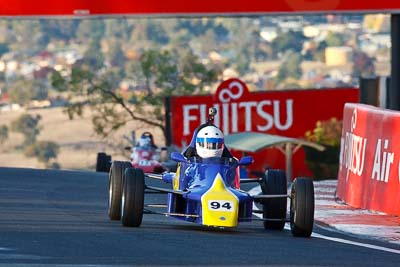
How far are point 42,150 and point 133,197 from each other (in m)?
121

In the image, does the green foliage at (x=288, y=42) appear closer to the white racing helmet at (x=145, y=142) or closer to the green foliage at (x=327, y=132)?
the green foliage at (x=327, y=132)

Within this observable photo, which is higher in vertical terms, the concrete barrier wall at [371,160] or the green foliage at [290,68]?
the green foliage at [290,68]

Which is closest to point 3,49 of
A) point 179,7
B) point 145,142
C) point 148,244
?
point 145,142

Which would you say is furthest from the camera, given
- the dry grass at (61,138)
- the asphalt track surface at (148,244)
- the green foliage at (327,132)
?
the dry grass at (61,138)

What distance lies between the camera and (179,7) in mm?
32719

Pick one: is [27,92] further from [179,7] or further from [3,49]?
[179,7]

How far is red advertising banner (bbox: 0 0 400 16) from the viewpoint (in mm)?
32594

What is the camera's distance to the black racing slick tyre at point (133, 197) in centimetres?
1625

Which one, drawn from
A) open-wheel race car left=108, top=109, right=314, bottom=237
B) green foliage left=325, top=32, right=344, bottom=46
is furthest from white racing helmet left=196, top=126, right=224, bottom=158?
green foliage left=325, top=32, right=344, bottom=46

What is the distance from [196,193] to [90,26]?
176 m

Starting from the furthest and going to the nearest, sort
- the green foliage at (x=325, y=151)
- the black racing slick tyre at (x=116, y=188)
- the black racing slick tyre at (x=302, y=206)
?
the green foliage at (x=325, y=151)
the black racing slick tyre at (x=116, y=188)
the black racing slick tyre at (x=302, y=206)

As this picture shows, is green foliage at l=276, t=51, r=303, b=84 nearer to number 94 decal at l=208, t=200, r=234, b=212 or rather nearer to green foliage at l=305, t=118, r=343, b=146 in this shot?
green foliage at l=305, t=118, r=343, b=146

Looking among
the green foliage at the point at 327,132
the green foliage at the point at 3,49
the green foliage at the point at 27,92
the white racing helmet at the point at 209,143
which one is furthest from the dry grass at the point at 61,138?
the white racing helmet at the point at 209,143

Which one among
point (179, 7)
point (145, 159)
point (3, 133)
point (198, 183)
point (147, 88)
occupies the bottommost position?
point (198, 183)
